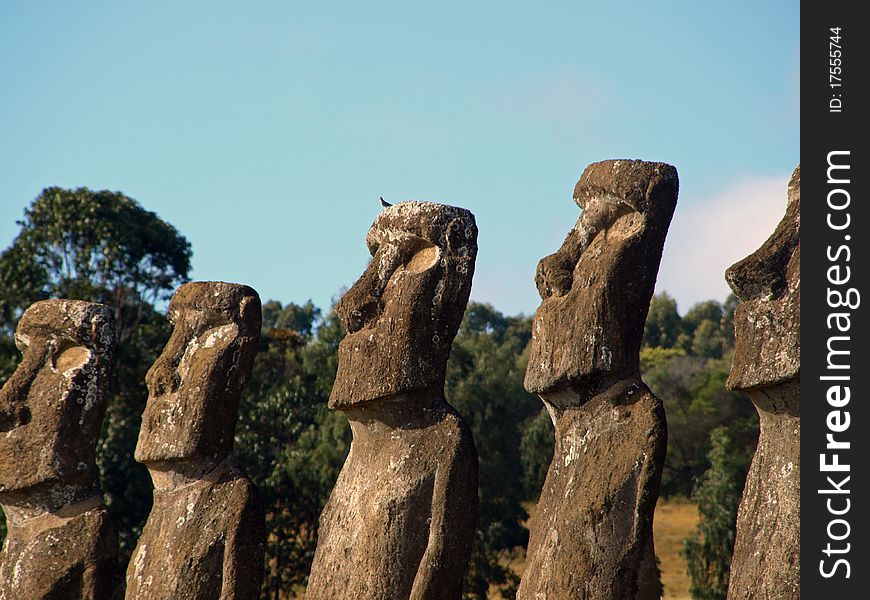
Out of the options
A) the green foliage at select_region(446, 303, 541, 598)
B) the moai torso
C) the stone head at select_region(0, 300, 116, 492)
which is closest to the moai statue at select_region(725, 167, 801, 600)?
the moai torso

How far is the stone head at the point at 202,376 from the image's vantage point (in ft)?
34.2

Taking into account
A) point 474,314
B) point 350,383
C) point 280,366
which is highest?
point 474,314

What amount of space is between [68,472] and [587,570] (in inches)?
197

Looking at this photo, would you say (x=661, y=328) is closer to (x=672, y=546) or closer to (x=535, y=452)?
(x=672, y=546)

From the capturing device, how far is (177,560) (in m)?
10.2

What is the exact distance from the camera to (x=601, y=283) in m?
8.62

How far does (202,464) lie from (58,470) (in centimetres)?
153

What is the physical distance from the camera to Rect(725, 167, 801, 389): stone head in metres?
7.64

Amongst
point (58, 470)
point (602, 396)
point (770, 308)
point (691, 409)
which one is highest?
point (691, 409)

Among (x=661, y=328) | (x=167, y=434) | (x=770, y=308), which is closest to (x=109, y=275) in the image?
(x=167, y=434)

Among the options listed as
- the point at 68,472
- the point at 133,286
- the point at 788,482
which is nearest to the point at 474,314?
the point at 133,286

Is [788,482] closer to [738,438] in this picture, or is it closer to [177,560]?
[177,560]
